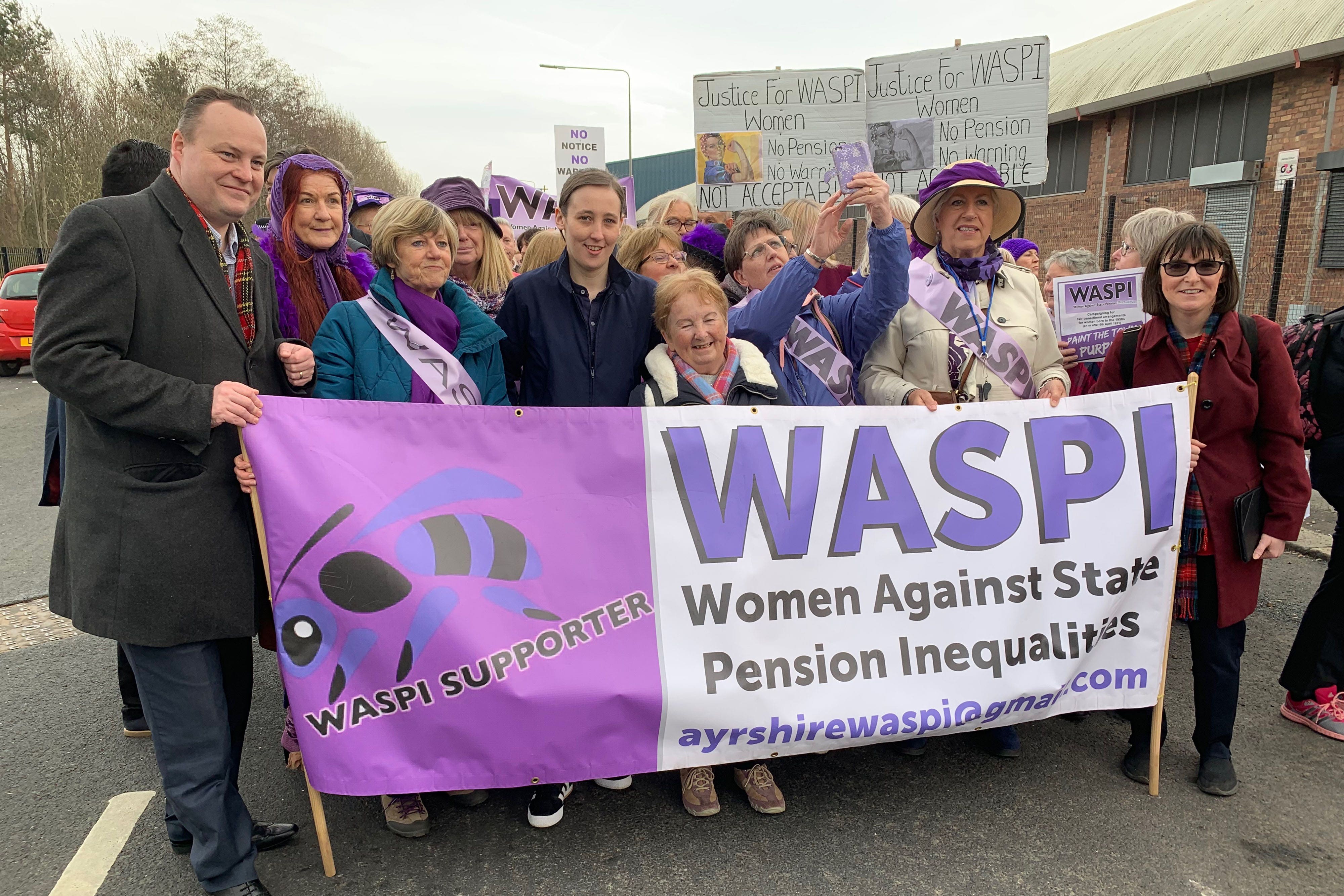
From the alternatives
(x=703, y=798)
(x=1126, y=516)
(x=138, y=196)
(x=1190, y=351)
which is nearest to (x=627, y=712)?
(x=703, y=798)

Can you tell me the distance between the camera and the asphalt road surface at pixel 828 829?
2559mm

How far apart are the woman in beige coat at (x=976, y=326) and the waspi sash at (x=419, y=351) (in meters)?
1.62

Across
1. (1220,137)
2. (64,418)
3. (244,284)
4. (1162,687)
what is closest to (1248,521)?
(1162,687)

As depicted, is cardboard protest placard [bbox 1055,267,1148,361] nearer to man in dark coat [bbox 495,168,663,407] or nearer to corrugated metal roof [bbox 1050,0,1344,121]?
man in dark coat [bbox 495,168,663,407]

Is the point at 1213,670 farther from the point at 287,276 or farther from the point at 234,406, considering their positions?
the point at 287,276

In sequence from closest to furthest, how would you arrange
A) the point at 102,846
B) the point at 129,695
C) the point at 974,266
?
the point at 102,846 → the point at 974,266 → the point at 129,695

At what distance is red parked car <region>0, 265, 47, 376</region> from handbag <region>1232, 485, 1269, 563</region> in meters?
15.9

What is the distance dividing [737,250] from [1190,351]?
1.77 meters

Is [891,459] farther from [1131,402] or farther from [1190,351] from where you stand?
[1190,351]

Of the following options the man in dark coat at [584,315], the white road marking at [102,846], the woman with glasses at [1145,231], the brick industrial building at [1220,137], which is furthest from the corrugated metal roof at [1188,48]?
the white road marking at [102,846]

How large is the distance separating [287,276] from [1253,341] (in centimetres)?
352

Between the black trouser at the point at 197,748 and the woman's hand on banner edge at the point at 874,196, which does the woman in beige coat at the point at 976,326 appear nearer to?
the woman's hand on banner edge at the point at 874,196

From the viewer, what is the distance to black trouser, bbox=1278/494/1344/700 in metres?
3.41

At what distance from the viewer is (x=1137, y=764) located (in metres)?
3.09
